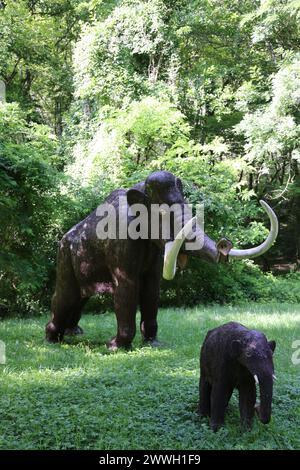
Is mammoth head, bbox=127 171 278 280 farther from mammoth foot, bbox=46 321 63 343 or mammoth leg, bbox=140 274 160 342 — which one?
mammoth foot, bbox=46 321 63 343

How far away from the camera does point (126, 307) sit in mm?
6586

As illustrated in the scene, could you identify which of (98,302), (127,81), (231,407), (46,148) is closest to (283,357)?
(231,407)

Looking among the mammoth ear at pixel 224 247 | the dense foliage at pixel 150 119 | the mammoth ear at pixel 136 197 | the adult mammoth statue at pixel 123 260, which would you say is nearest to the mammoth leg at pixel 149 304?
the adult mammoth statue at pixel 123 260

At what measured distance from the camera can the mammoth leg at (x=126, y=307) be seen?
657 cm

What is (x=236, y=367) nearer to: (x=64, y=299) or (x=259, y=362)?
(x=259, y=362)

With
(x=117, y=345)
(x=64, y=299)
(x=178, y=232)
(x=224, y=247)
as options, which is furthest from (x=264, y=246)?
(x=64, y=299)

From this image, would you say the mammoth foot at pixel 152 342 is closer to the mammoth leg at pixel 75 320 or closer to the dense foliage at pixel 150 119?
the mammoth leg at pixel 75 320

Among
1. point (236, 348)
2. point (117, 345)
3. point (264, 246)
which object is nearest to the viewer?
point (236, 348)

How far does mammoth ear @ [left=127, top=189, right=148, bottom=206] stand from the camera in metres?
6.47

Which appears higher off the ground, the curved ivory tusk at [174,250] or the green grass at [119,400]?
the curved ivory tusk at [174,250]

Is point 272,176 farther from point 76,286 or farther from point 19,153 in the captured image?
point 76,286

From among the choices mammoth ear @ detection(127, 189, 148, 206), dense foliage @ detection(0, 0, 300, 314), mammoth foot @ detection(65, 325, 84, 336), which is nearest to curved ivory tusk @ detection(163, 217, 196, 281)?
mammoth ear @ detection(127, 189, 148, 206)

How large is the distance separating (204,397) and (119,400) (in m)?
0.81

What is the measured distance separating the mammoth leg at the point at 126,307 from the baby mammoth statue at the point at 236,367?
2.33 meters
